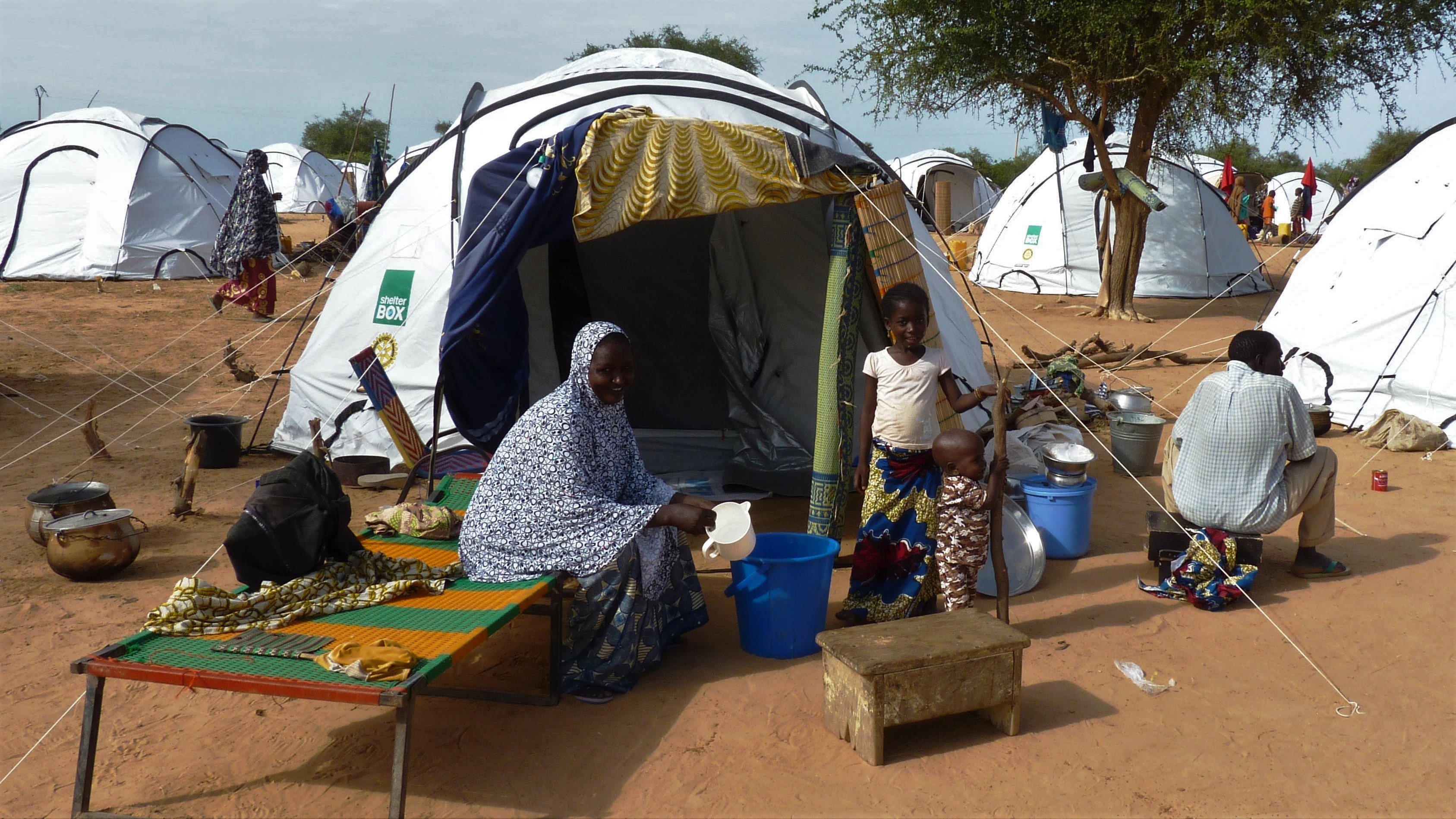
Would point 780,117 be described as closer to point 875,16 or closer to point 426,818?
point 426,818

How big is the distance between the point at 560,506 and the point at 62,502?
10.4ft

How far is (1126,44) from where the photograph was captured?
37.2ft

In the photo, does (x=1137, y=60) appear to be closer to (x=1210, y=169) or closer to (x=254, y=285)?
(x=254, y=285)

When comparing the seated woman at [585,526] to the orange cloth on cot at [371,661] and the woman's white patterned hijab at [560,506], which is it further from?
the orange cloth on cot at [371,661]

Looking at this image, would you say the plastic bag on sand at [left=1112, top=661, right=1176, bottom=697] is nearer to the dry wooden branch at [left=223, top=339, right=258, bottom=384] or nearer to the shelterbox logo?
the shelterbox logo

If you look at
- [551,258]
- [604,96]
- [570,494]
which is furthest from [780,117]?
[570,494]

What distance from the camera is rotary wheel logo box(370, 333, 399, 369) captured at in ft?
20.6

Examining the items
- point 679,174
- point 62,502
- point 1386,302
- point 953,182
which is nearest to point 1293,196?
point 953,182

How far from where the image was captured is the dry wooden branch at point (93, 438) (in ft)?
22.2

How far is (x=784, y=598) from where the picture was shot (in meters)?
3.96

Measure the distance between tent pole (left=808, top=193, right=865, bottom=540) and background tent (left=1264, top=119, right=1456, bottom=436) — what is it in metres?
4.52

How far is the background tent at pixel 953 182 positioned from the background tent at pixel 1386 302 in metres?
17.9

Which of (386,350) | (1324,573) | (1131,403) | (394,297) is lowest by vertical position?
(1324,573)

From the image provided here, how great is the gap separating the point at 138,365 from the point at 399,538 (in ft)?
24.1
